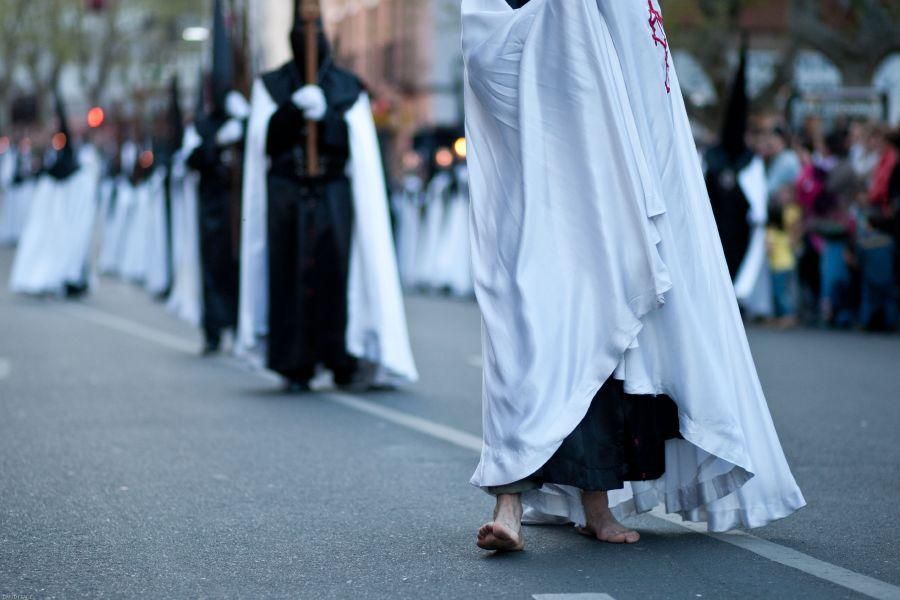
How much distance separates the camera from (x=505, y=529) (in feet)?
18.5

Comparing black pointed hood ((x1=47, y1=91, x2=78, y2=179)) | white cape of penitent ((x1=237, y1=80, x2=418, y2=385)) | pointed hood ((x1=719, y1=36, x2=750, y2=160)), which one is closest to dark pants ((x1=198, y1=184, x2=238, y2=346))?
white cape of penitent ((x1=237, y1=80, x2=418, y2=385))

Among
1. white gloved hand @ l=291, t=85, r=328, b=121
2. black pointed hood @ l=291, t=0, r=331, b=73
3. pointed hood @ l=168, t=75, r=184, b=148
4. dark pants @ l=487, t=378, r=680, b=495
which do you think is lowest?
dark pants @ l=487, t=378, r=680, b=495

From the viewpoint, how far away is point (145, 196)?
27141 mm

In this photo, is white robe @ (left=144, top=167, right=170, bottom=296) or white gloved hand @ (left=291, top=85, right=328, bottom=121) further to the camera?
white robe @ (left=144, top=167, right=170, bottom=296)

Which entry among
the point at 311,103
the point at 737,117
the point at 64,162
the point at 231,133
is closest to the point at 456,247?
the point at 64,162

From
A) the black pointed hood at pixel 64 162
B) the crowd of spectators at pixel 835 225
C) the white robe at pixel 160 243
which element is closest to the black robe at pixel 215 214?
the white robe at pixel 160 243

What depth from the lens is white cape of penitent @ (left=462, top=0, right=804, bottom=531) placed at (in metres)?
5.74

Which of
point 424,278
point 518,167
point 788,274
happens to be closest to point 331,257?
point 518,167

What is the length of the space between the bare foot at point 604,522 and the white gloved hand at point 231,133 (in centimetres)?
877

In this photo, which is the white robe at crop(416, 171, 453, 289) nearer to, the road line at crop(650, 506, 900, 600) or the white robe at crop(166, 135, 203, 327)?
the white robe at crop(166, 135, 203, 327)

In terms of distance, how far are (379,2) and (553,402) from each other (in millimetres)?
55503

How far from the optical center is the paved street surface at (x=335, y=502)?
17.8 feet

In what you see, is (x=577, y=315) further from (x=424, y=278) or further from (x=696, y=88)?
(x=696, y=88)

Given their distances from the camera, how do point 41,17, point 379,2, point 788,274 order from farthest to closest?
1. point 41,17
2. point 379,2
3. point 788,274
